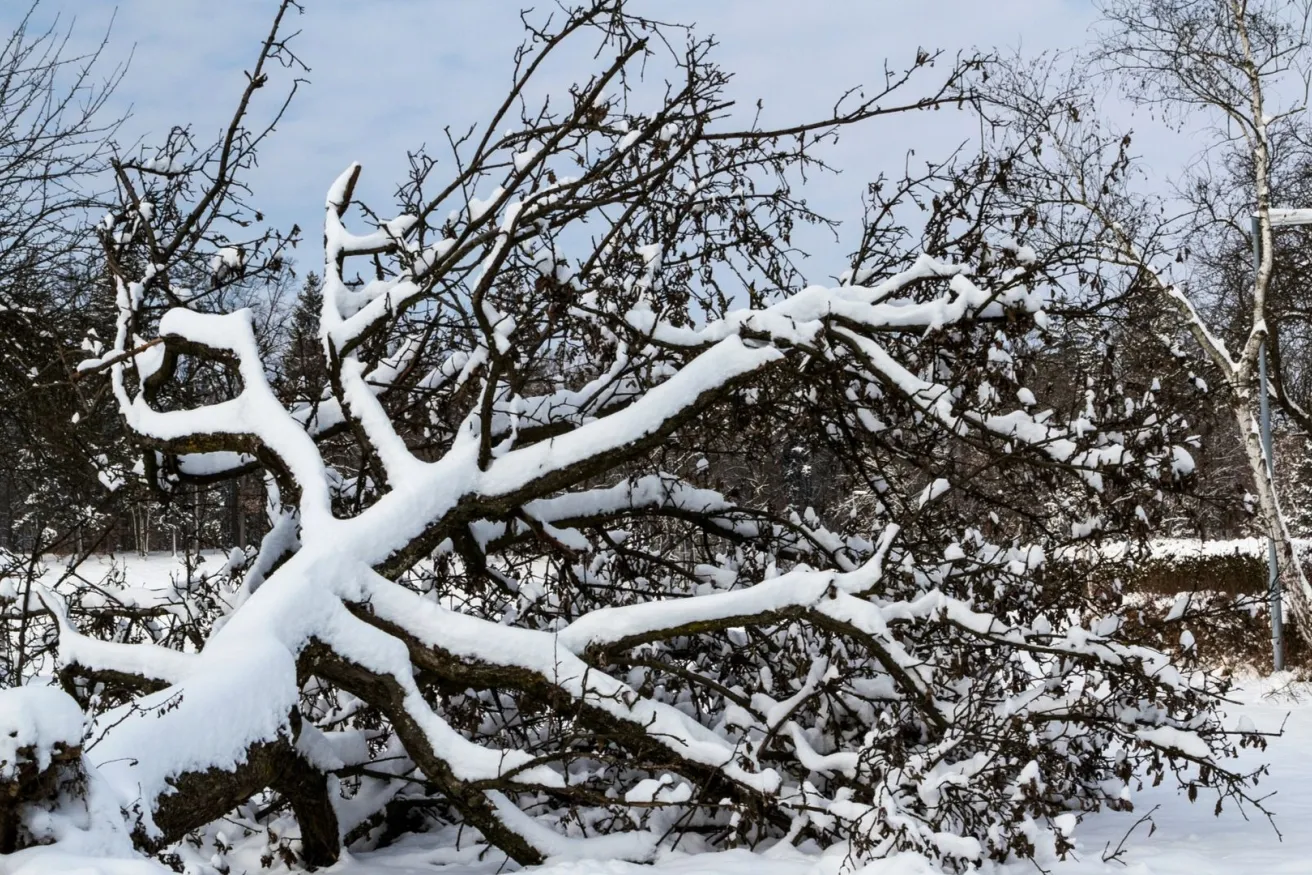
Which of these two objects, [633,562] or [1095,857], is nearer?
[1095,857]

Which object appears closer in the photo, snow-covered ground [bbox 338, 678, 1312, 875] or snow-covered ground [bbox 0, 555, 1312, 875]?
snow-covered ground [bbox 0, 555, 1312, 875]

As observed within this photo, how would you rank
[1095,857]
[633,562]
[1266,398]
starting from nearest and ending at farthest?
1. [1095,857]
2. [633,562]
3. [1266,398]

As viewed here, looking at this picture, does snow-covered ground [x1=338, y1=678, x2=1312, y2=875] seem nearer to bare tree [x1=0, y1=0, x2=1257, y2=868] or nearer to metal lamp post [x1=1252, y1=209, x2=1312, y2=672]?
bare tree [x1=0, y1=0, x2=1257, y2=868]

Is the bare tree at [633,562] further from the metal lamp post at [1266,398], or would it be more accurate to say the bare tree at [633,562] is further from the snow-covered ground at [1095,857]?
the metal lamp post at [1266,398]

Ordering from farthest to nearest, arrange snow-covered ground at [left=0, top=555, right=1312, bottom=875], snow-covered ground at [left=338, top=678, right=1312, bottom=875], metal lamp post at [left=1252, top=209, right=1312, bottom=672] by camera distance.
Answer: metal lamp post at [left=1252, top=209, right=1312, bottom=672] < snow-covered ground at [left=338, top=678, right=1312, bottom=875] < snow-covered ground at [left=0, top=555, right=1312, bottom=875]

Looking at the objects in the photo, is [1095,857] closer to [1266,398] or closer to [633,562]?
[633,562]

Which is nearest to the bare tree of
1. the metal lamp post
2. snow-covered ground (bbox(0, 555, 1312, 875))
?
snow-covered ground (bbox(0, 555, 1312, 875))

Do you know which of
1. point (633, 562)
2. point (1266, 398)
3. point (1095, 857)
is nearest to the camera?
point (1095, 857)

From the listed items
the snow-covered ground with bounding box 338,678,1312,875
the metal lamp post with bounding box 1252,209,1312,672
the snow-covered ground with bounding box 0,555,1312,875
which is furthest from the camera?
the metal lamp post with bounding box 1252,209,1312,672

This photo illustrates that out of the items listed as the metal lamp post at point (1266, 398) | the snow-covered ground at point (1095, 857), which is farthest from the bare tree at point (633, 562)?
the metal lamp post at point (1266, 398)

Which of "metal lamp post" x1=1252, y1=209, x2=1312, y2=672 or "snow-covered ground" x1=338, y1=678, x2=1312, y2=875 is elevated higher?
"metal lamp post" x1=1252, y1=209, x2=1312, y2=672

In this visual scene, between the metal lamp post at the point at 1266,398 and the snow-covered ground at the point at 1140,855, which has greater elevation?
the metal lamp post at the point at 1266,398

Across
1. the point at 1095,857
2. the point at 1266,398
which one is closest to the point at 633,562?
the point at 1095,857

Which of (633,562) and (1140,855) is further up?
(633,562)
